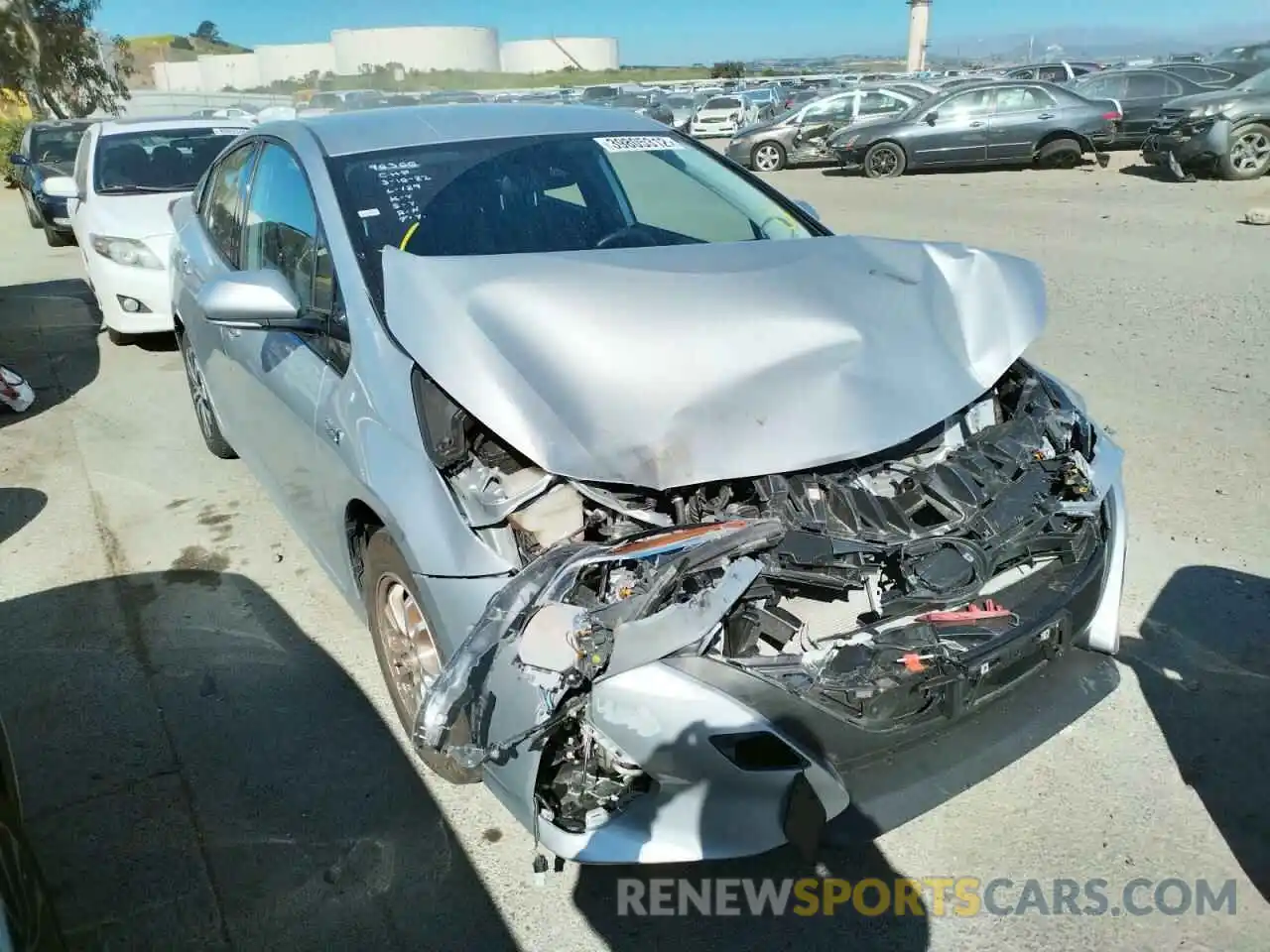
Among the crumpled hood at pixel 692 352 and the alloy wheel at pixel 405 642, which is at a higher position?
the crumpled hood at pixel 692 352

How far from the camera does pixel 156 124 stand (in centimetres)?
869

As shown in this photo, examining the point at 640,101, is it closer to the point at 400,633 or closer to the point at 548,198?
the point at 548,198

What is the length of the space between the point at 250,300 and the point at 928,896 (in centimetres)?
263

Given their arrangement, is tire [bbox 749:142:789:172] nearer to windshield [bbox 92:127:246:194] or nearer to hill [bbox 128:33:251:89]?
windshield [bbox 92:127:246:194]

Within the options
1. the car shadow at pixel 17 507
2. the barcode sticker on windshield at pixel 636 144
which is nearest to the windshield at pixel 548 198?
the barcode sticker on windshield at pixel 636 144

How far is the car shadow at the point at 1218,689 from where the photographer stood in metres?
2.70

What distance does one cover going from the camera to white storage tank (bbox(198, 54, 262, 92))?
243ft

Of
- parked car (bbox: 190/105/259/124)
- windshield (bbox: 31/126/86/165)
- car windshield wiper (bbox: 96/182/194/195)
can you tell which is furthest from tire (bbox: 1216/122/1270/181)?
windshield (bbox: 31/126/86/165)

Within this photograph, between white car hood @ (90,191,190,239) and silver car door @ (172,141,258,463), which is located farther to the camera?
white car hood @ (90,191,190,239)

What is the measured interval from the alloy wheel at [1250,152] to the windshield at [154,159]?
42.7 ft

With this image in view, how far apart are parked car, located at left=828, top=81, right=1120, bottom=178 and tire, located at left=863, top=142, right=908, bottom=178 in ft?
0.06

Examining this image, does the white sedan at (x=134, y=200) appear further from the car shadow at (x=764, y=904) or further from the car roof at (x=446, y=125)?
the car shadow at (x=764, y=904)

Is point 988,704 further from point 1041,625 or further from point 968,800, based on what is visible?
point 968,800

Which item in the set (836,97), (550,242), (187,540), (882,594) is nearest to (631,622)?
(882,594)
